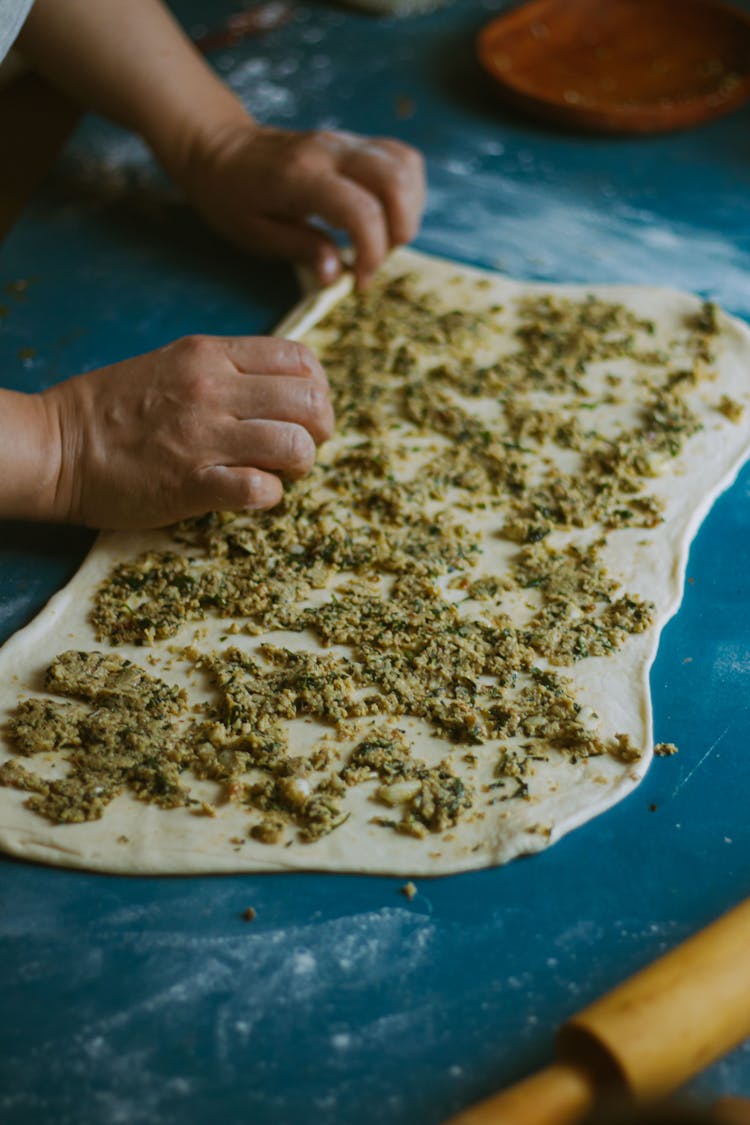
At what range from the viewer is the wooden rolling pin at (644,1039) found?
0.78 meters

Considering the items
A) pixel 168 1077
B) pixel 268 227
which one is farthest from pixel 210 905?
pixel 268 227

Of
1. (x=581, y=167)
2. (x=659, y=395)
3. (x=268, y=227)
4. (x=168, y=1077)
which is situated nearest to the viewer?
(x=168, y=1077)

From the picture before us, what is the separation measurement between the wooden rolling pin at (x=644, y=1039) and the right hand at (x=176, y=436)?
74cm

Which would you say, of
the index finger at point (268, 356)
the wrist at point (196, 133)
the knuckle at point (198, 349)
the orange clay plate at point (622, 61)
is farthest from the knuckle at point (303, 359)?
the orange clay plate at point (622, 61)

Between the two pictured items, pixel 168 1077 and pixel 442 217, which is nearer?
pixel 168 1077

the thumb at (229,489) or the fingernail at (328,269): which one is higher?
the fingernail at (328,269)

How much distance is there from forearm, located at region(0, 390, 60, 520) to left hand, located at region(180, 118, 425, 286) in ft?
2.08

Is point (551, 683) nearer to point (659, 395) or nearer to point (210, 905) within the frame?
point (210, 905)

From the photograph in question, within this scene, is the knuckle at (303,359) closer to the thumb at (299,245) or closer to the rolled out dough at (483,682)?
the rolled out dough at (483,682)

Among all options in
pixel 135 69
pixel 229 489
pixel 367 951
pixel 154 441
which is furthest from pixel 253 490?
pixel 135 69

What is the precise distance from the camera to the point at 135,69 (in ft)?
6.02

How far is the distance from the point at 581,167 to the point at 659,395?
821 mm

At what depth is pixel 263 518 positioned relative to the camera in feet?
4.53

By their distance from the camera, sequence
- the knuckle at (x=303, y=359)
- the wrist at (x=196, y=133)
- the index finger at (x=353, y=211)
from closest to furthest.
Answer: the knuckle at (x=303, y=359), the index finger at (x=353, y=211), the wrist at (x=196, y=133)
